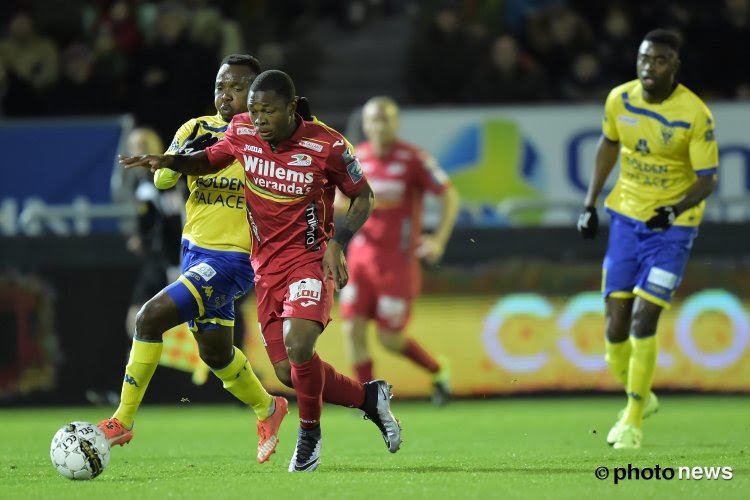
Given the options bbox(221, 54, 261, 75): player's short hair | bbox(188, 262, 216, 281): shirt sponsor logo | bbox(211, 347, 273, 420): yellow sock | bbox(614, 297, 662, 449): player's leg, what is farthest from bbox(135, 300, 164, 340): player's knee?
bbox(614, 297, 662, 449): player's leg

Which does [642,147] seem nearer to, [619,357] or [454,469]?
[619,357]

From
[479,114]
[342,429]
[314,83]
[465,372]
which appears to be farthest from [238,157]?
[314,83]

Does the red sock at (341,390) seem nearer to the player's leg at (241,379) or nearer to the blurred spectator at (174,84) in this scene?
the player's leg at (241,379)

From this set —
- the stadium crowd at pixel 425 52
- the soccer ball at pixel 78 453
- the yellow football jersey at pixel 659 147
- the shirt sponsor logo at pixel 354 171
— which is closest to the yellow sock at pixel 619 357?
the yellow football jersey at pixel 659 147

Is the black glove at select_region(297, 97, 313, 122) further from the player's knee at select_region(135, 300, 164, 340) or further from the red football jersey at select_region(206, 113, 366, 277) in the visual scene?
the player's knee at select_region(135, 300, 164, 340)

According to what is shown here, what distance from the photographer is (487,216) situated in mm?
13508

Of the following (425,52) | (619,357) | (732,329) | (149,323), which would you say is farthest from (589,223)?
(425,52)

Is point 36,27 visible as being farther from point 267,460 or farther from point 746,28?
point 267,460

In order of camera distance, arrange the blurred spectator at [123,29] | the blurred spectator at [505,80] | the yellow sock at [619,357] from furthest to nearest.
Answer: the blurred spectator at [123,29]
the blurred spectator at [505,80]
the yellow sock at [619,357]

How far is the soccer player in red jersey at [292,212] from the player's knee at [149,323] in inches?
22.8

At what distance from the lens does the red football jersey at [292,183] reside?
731cm

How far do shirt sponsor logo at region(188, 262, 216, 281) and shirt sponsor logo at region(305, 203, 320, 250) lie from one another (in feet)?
2.33

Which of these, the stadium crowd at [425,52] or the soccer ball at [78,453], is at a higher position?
the stadium crowd at [425,52]

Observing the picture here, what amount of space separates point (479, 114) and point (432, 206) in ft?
3.70
